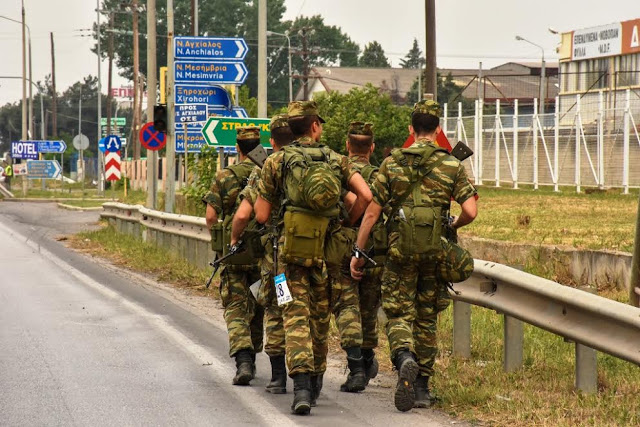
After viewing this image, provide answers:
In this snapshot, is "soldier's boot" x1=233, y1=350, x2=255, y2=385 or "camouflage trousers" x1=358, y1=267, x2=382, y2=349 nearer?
"soldier's boot" x1=233, y1=350, x2=255, y2=385

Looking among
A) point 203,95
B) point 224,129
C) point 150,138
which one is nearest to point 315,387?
point 224,129

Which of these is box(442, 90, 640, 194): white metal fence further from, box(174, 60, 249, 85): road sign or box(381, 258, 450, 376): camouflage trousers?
box(381, 258, 450, 376): camouflage trousers

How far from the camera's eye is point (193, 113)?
23578 millimetres

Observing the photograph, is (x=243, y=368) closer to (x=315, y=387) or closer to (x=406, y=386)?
(x=315, y=387)

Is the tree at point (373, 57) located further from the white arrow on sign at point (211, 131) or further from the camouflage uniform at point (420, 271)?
the camouflage uniform at point (420, 271)

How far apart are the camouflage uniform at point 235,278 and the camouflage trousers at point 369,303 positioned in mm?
766

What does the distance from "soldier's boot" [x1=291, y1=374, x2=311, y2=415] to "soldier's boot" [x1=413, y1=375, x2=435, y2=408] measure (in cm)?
69

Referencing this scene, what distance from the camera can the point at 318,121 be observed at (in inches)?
322

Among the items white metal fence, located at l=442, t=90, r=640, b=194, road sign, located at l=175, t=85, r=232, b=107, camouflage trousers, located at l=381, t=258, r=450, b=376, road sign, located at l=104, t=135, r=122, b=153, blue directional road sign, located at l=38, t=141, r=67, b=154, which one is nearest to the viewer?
camouflage trousers, located at l=381, t=258, r=450, b=376

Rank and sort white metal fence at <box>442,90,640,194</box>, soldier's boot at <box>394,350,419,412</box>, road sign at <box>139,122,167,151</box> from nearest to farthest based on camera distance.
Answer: soldier's boot at <box>394,350,419,412</box>
road sign at <box>139,122,167,151</box>
white metal fence at <box>442,90,640,194</box>

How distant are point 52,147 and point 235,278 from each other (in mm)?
57167

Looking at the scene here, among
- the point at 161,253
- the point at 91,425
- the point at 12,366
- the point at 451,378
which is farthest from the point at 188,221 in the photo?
the point at 91,425

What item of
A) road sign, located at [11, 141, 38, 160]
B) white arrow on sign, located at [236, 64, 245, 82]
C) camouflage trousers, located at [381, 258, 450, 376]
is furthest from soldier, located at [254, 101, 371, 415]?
road sign, located at [11, 141, 38, 160]

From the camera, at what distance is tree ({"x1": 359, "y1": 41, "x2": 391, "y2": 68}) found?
142125mm
